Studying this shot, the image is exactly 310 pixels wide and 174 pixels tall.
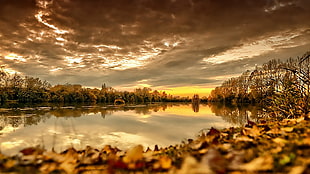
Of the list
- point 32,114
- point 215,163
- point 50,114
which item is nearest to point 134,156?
point 215,163

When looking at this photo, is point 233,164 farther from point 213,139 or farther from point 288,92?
point 288,92

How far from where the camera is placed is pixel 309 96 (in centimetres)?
404

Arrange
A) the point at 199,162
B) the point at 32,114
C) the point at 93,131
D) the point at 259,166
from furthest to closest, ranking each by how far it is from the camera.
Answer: the point at 32,114
the point at 93,131
the point at 199,162
the point at 259,166

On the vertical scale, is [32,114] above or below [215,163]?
below

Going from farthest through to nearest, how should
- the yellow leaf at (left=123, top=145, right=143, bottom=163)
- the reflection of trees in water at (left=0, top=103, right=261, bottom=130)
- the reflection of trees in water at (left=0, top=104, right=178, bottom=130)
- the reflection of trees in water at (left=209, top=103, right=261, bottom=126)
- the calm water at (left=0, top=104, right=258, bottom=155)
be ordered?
1. the reflection of trees in water at (left=209, top=103, right=261, bottom=126)
2. the reflection of trees in water at (left=0, top=103, right=261, bottom=130)
3. the reflection of trees in water at (left=0, top=104, right=178, bottom=130)
4. the calm water at (left=0, top=104, right=258, bottom=155)
5. the yellow leaf at (left=123, top=145, right=143, bottom=163)

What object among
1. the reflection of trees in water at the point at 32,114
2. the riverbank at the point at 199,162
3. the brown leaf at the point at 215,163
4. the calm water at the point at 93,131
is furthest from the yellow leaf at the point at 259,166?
the reflection of trees in water at the point at 32,114

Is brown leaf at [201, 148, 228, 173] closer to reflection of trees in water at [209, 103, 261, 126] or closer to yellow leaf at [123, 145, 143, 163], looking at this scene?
yellow leaf at [123, 145, 143, 163]

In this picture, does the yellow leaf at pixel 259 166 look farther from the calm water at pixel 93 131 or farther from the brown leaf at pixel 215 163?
the calm water at pixel 93 131

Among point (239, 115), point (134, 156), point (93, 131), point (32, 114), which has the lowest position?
point (239, 115)

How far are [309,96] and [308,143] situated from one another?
3594mm

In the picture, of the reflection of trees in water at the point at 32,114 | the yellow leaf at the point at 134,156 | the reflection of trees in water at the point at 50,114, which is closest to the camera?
the yellow leaf at the point at 134,156

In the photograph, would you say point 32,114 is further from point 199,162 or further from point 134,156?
point 199,162

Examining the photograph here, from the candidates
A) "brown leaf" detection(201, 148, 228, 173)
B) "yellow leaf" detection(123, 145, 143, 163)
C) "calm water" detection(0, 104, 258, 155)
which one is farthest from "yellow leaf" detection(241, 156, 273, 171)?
"calm water" detection(0, 104, 258, 155)

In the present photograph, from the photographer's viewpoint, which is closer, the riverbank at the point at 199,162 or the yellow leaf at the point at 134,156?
the riverbank at the point at 199,162
